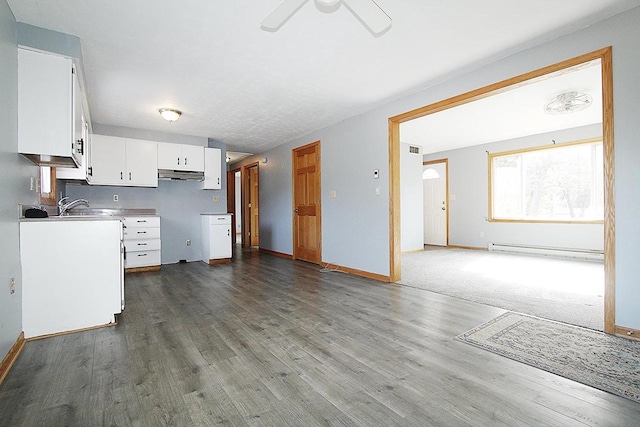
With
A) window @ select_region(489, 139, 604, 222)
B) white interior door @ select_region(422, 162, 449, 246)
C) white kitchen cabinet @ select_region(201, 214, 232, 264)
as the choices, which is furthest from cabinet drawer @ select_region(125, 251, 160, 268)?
window @ select_region(489, 139, 604, 222)

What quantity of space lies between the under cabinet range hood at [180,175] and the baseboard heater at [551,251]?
6.51m

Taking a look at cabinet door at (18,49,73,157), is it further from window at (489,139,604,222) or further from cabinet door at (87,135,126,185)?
window at (489,139,604,222)

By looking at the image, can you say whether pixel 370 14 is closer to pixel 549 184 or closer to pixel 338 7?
pixel 338 7

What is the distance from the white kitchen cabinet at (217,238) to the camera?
5.53 m

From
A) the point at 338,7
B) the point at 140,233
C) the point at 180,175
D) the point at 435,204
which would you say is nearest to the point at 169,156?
the point at 180,175

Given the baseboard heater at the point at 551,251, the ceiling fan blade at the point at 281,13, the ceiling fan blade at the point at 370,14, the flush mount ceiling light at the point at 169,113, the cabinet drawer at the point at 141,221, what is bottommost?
the baseboard heater at the point at 551,251

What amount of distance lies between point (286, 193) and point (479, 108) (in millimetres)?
3840

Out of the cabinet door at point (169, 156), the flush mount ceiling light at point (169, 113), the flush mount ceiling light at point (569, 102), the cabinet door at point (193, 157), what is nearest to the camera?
the flush mount ceiling light at point (569, 102)

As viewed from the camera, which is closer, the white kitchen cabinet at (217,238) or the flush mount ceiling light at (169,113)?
the flush mount ceiling light at (169,113)

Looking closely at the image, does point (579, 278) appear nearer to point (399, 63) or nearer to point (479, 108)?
point (479, 108)

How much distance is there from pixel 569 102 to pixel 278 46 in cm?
398

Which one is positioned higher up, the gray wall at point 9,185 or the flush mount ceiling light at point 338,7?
the flush mount ceiling light at point 338,7

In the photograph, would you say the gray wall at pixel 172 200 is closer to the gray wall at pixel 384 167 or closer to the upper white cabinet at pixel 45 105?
the gray wall at pixel 384 167

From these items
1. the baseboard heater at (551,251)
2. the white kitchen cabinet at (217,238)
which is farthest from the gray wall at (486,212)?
the white kitchen cabinet at (217,238)
